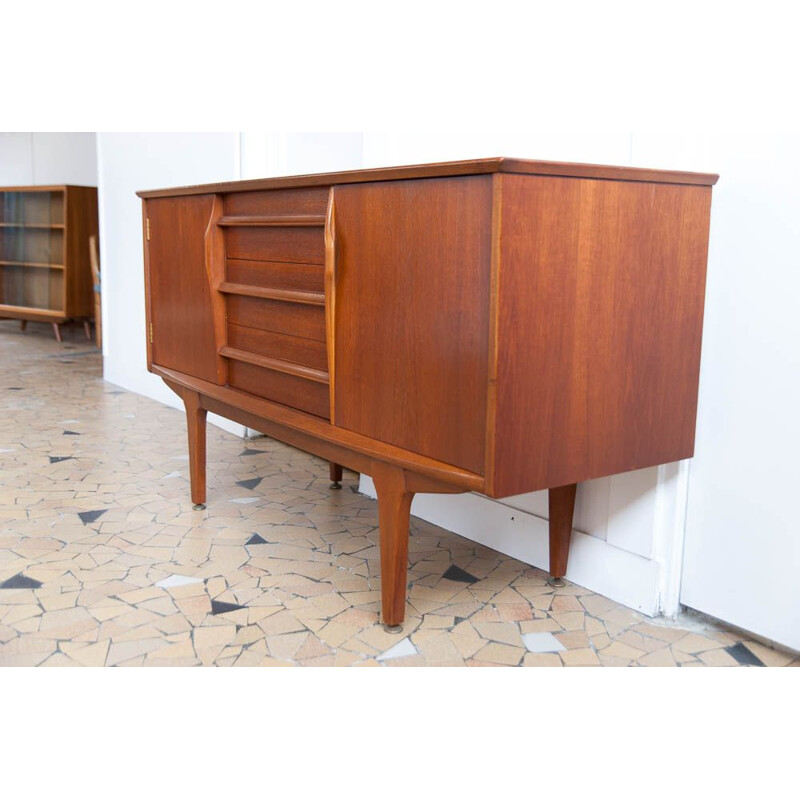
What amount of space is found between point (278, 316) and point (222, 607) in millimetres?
738

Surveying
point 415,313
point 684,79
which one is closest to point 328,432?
point 415,313

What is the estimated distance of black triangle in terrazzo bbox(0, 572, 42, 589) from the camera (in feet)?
7.49

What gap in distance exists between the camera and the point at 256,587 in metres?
2.31

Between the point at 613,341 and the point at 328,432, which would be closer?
the point at 613,341

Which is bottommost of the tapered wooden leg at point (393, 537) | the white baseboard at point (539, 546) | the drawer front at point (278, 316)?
the white baseboard at point (539, 546)

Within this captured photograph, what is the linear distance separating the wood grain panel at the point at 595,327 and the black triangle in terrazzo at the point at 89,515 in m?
1.66

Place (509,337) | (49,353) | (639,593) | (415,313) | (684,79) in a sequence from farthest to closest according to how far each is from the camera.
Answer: (49,353) → (639,593) → (684,79) → (415,313) → (509,337)

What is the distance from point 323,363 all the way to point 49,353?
5.13 metres

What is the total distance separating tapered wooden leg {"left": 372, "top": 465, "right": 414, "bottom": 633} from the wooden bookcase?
5982 millimetres

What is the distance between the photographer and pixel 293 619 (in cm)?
211

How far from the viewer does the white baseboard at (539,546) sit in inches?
85.1

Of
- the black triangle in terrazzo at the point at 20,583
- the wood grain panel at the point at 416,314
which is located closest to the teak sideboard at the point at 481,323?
the wood grain panel at the point at 416,314

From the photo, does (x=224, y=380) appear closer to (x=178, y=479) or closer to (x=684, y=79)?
(x=178, y=479)

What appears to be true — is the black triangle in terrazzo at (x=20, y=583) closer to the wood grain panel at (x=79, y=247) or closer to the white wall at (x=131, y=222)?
the white wall at (x=131, y=222)
